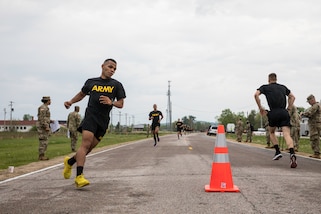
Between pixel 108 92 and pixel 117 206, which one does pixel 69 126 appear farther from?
pixel 117 206

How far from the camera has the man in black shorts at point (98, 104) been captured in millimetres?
5668

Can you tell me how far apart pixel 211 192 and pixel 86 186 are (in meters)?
1.95

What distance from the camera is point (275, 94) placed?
8.90 meters

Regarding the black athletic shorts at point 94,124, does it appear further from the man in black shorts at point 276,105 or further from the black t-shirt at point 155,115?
the black t-shirt at point 155,115

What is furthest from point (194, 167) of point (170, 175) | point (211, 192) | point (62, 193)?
point (62, 193)

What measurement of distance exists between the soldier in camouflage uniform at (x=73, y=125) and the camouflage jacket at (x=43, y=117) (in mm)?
3988

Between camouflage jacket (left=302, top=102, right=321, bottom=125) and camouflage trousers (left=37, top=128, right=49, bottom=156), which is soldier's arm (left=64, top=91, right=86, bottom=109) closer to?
camouflage trousers (left=37, top=128, right=49, bottom=156)

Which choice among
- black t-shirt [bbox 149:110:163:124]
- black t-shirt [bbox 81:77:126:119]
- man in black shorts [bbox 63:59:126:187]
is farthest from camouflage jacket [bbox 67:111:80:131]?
black t-shirt [bbox 81:77:126:119]

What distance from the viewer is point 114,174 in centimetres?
713

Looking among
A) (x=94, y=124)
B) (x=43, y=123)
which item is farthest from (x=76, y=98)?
(x=43, y=123)

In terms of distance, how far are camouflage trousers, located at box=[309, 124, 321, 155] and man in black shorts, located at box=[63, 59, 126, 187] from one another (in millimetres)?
7788

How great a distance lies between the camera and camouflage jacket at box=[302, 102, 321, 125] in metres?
11.7

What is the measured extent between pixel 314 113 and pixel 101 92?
8.34 meters

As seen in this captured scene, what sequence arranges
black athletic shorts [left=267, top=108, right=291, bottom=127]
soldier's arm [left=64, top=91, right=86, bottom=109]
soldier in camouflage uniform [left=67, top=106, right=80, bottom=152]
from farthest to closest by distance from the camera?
soldier in camouflage uniform [left=67, top=106, right=80, bottom=152] < black athletic shorts [left=267, top=108, right=291, bottom=127] < soldier's arm [left=64, top=91, right=86, bottom=109]
